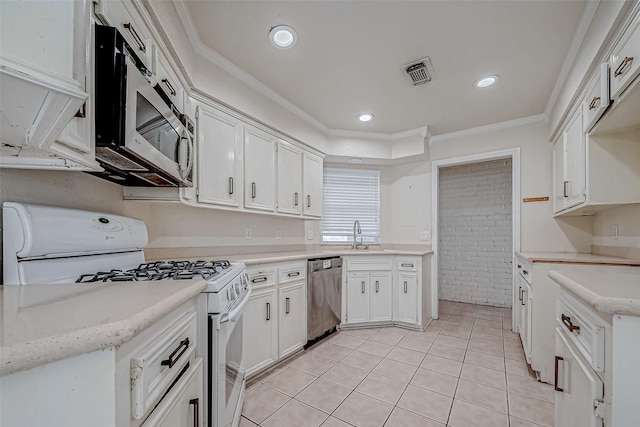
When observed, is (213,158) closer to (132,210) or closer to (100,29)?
(132,210)

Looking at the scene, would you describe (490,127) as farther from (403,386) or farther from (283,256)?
(403,386)

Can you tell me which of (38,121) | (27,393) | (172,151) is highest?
(172,151)

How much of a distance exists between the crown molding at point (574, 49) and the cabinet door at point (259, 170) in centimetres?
244

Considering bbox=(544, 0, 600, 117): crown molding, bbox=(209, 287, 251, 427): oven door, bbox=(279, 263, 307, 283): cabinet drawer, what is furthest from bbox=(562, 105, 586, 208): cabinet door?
bbox=(209, 287, 251, 427): oven door

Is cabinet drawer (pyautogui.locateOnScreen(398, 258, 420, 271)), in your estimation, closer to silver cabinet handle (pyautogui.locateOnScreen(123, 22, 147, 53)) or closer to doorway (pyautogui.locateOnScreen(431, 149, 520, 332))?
doorway (pyautogui.locateOnScreen(431, 149, 520, 332))

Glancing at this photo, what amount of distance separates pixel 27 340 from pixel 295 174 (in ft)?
8.91

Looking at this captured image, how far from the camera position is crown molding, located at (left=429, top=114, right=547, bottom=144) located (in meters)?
3.20

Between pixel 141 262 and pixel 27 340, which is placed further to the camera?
pixel 141 262

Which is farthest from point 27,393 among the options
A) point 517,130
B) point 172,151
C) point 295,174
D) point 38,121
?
point 517,130

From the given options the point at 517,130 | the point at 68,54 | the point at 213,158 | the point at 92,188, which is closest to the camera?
the point at 68,54

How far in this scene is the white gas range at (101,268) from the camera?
0.97 metres

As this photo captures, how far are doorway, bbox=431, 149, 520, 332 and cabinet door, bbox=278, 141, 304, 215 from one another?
7.48ft

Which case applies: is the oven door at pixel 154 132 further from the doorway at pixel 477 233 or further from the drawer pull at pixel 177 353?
the doorway at pixel 477 233

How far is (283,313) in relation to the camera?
2424 millimetres
